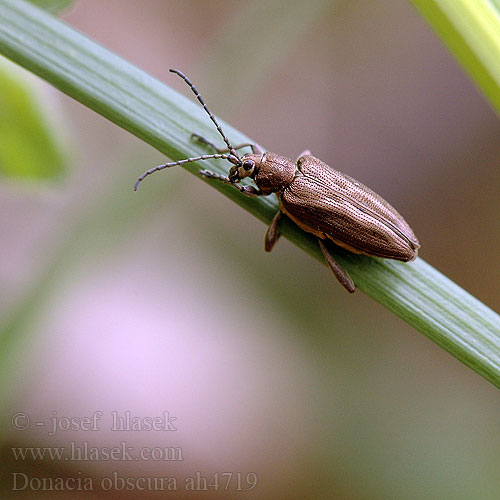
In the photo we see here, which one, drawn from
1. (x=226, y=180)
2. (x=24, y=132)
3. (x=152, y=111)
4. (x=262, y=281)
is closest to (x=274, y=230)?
(x=226, y=180)

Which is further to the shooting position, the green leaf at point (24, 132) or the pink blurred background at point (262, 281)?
the pink blurred background at point (262, 281)

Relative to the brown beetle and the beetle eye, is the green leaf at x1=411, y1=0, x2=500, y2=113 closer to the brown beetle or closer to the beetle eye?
the brown beetle

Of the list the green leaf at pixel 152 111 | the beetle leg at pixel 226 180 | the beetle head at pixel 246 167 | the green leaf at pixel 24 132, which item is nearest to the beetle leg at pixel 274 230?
the beetle leg at pixel 226 180

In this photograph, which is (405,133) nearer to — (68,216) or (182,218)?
(182,218)

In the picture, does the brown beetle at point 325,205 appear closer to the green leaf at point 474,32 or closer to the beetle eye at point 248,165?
the beetle eye at point 248,165

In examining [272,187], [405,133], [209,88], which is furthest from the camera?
[405,133]

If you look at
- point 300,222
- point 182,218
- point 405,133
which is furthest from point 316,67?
point 300,222

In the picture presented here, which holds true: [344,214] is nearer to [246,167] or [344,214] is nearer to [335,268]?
[335,268]
